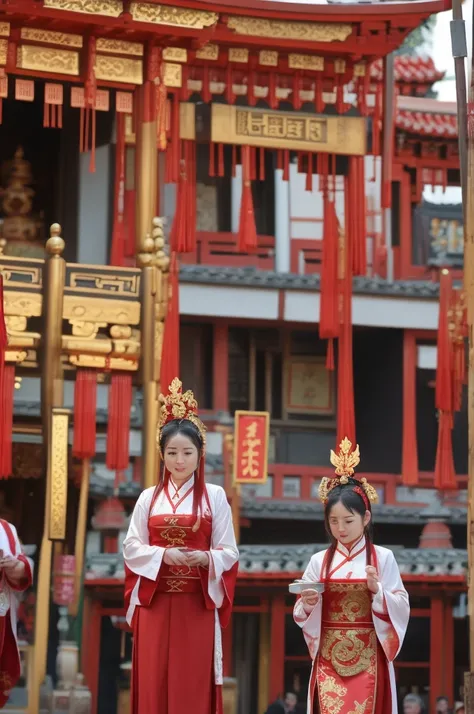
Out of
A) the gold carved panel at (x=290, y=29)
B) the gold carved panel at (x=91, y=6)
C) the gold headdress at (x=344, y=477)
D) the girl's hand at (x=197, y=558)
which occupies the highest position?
the gold carved panel at (x=290, y=29)

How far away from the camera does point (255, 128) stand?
55.7 feet

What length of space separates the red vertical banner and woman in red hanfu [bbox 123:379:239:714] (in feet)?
35.9

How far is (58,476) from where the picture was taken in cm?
1484

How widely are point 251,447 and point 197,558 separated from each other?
37.5ft

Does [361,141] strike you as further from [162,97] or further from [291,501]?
[291,501]

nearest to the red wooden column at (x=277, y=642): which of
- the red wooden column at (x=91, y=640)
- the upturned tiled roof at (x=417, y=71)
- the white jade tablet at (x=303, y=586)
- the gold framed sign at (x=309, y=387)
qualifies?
the red wooden column at (x=91, y=640)

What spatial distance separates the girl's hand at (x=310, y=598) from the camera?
912cm

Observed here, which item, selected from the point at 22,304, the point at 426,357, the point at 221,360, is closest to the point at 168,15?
the point at 22,304

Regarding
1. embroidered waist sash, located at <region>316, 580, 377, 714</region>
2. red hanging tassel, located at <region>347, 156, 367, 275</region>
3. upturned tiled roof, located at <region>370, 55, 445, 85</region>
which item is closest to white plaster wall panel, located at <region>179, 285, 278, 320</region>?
upturned tiled roof, located at <region>370, 55, 445, 85</region>

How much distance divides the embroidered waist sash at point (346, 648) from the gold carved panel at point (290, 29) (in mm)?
8513

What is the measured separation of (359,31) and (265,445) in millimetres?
5824

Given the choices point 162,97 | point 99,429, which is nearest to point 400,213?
point 99,429

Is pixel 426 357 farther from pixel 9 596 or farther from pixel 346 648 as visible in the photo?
pixel 346 648

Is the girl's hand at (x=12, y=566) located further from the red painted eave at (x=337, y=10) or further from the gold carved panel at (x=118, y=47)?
the red painted eave at (x=337, y=10)
